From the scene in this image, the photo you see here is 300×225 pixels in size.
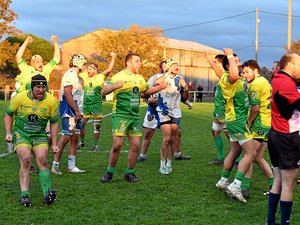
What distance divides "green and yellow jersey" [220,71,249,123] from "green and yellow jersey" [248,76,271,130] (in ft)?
0.62

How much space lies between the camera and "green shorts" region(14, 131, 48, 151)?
6898 millimetres

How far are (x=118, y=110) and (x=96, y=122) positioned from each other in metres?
4.36

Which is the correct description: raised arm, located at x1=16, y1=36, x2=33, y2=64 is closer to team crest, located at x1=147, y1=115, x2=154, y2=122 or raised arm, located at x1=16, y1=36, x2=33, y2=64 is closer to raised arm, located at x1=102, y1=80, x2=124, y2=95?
raised arm, located at x1=102, y1=80, x2=124, y2=95

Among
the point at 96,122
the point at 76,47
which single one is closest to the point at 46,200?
the point at 96,122

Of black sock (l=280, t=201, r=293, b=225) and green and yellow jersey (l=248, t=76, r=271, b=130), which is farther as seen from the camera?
green and yellow jersey (l=248, t=76, r=271, b=130)

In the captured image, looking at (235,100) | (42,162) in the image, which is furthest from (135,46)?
(42,162)

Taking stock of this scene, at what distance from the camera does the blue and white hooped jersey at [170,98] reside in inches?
375

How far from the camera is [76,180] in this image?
28.0 ft

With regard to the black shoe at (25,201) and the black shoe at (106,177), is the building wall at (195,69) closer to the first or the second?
the black shoe at (106,177)

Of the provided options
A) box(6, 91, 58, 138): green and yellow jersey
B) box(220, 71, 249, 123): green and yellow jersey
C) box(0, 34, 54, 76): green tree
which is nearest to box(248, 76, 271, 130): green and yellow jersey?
box(220, 71, 249, 123): green and yellow jersey

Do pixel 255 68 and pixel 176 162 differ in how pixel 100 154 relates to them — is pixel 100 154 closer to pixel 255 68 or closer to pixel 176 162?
pixel 176 162

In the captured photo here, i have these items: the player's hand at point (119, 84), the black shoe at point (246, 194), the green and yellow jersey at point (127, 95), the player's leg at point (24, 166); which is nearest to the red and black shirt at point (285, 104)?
the black shoe at point (246, 194)

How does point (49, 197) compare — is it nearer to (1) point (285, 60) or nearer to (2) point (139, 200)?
(2) point (139, 200)

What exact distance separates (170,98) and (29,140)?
3.57 metres
